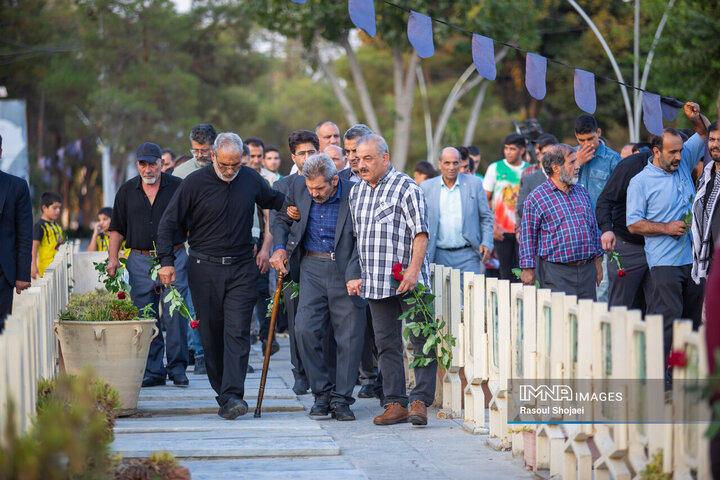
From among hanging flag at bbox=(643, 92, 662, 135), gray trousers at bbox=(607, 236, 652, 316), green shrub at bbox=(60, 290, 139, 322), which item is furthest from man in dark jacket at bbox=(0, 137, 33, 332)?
hanging flag at bbox=(643, 92, 662, 135)

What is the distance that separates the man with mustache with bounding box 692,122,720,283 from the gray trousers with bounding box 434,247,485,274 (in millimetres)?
2947

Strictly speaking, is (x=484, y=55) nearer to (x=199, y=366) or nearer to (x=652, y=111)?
(x=652, y=111)

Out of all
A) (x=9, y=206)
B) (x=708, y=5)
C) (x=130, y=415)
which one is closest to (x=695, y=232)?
(x=130, y=415)

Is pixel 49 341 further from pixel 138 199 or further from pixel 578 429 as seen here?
pixel 578 429

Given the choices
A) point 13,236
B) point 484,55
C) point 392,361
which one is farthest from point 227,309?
point 484,55

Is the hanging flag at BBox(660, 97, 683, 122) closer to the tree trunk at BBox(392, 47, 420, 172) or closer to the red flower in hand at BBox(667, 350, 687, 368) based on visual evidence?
the red flower in hand at BBox(667, 350, 687, 368)

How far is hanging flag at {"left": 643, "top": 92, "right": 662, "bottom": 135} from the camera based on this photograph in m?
9.67

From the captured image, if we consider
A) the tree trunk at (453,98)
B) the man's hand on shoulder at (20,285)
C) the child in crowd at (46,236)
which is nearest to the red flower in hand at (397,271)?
the man's hand on shoulder at (20,285)

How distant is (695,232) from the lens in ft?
26.2

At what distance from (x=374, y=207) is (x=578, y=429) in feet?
9.12

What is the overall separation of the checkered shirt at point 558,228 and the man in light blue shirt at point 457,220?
1.68 metres

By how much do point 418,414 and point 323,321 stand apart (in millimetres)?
1169

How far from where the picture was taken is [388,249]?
8086mm

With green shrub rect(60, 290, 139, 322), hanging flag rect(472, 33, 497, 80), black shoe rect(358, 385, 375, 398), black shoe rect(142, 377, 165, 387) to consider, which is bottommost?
black shoe rect(358, 385, 375, 398)
